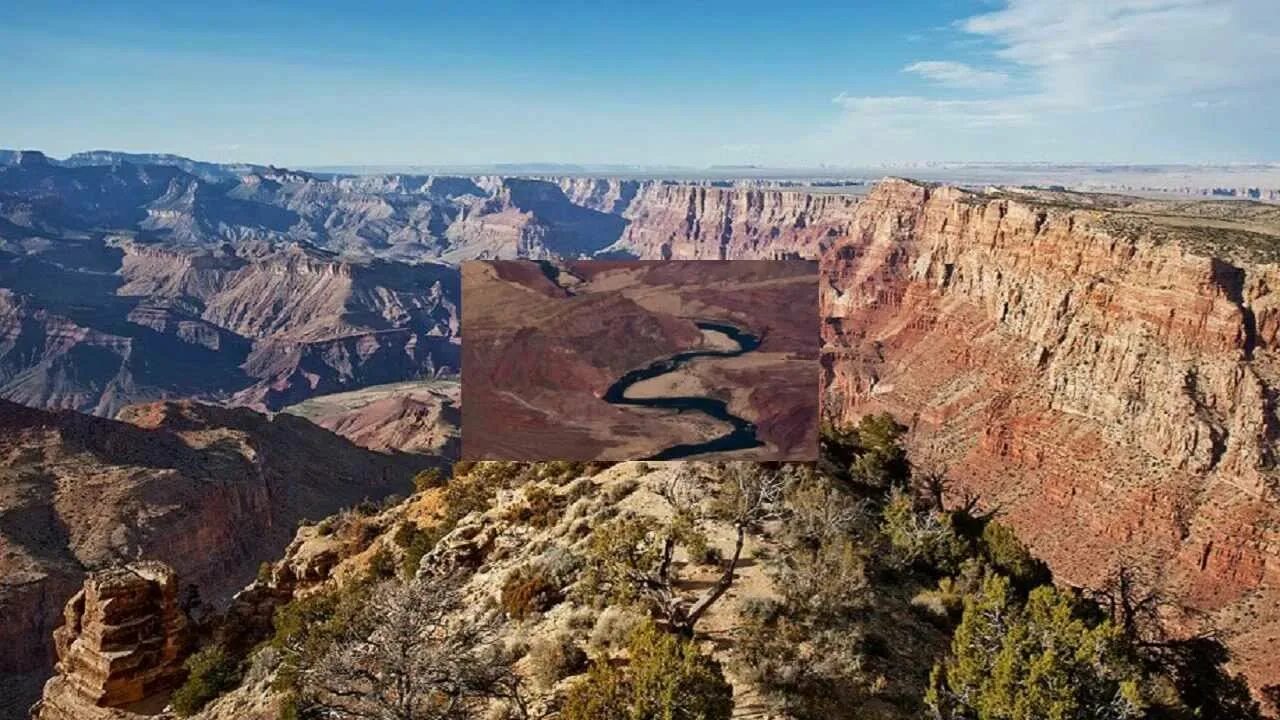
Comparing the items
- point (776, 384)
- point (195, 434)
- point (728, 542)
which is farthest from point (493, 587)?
point (195, 434)

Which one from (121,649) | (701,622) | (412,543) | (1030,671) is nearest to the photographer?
(1030,671)

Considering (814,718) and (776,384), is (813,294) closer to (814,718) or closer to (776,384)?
(776,384)

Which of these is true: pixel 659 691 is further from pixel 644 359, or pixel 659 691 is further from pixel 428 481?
pixel 428 481

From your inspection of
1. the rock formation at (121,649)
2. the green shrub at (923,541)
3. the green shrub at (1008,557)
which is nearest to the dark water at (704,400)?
the green shrub at (923,541)

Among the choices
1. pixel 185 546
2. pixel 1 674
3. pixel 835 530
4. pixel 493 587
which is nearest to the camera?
pixel 835 530

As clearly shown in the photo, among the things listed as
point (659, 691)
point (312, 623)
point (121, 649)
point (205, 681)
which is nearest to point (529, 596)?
point (659, 691)

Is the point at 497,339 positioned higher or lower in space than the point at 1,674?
higher
